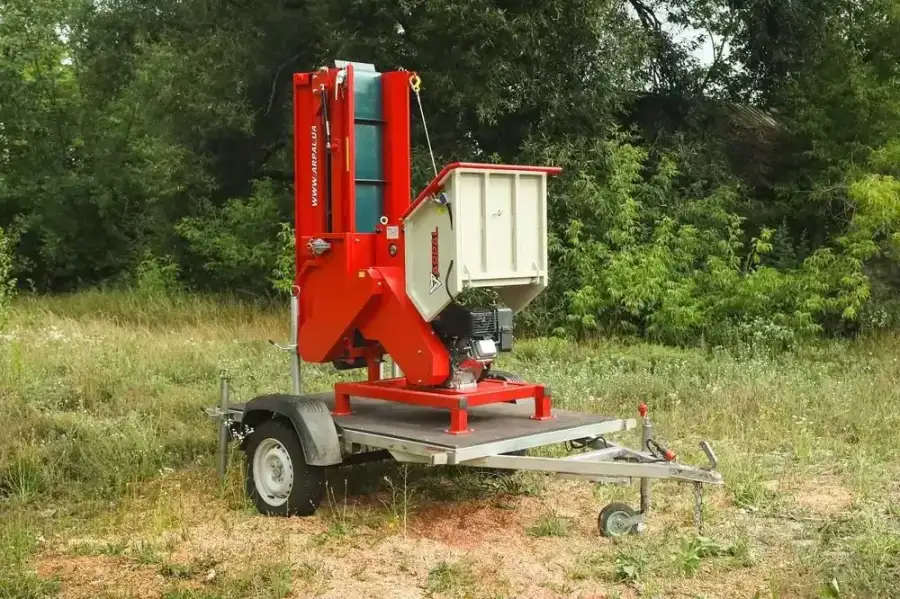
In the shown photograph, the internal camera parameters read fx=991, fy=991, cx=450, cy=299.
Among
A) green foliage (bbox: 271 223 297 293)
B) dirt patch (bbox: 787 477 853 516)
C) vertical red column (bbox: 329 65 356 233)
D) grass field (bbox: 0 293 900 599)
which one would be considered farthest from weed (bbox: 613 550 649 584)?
green foliage (bbox: 271 223 297 293)

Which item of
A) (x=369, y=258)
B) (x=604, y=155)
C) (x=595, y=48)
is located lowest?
(x=369, y=258)

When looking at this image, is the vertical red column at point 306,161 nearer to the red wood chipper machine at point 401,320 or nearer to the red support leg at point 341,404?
Result: the red wood chipper machine at point 401,320

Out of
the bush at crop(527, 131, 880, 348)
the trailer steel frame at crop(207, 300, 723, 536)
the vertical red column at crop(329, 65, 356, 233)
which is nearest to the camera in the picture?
the trailer steel frame at crop(207, 300, 723, 536)

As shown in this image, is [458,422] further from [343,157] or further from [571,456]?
[343,157]

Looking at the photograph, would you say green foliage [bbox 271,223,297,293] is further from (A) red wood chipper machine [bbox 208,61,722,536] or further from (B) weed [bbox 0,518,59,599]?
(B) weed [bbox 0,518,59,599]

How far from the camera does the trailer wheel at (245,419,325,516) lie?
6012mm

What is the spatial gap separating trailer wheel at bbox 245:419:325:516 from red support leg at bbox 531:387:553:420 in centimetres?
139

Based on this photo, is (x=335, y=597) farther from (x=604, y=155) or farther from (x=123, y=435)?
(x=604, y=155)

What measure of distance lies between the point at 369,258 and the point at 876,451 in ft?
13.2

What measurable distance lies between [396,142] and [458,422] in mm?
2106

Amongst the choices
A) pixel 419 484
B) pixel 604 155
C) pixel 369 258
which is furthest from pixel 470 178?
pixel 604 155

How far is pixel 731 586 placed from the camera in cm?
488

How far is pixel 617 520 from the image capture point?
566 centimetres

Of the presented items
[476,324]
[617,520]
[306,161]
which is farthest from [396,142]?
[617,520]
